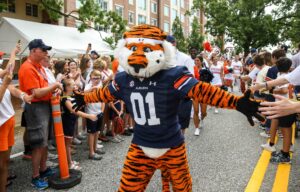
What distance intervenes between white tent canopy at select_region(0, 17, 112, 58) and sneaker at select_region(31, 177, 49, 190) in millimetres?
8003

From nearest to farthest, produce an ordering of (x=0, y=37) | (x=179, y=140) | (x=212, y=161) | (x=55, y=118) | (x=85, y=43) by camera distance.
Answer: (x=179, y=140), (x=55, y=118), (x=212, y=161), (x=0, y=37), (x=85, y=43)

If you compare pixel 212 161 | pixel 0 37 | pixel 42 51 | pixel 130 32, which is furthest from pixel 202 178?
pixel 0 37

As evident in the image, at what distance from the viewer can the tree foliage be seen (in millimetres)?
29234

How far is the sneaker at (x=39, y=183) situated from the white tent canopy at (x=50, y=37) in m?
8.00

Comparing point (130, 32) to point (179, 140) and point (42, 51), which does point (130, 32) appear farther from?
point (42, 51)

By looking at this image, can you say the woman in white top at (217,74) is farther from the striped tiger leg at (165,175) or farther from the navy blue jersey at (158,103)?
the navy blue jersey at (158,103)

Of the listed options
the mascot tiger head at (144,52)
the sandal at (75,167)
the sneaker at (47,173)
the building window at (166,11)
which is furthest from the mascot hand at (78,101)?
the building window at (166,11)

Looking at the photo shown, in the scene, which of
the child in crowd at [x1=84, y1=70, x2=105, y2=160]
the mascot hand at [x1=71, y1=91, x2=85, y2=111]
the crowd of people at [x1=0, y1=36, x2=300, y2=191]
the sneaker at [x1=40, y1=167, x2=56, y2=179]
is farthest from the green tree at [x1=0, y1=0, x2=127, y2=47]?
the mascot hand at [x1=71, y1=91, x2=85, y2=111]

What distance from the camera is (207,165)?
16.1 ft

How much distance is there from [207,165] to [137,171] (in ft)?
8.04

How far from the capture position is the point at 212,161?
5.11 meters

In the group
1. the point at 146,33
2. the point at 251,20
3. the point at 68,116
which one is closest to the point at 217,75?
the point at 68,116

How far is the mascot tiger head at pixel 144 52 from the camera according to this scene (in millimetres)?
2643

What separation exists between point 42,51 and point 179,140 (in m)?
2.42
